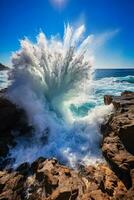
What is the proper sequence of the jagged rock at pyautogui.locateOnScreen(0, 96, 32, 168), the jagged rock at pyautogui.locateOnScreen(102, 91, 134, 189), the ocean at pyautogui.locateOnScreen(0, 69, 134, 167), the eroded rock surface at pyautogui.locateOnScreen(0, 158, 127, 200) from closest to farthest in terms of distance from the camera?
the eroded rock surface at pyautogui.locateOnScreen(0, 158, 127, 200) < the jagged rock at pyautogui.locateOnScreen(102, 91, 134, 189) < the ocean at pyautogui.locateOnScreen(0, 69, 134, 167) < the jagged rock at pyautogui.locateOnScreen(0, 96, 32, 168)

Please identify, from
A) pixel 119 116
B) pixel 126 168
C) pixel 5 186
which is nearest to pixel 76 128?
pixel 119 116

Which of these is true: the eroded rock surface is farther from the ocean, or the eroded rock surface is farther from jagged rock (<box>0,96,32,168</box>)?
jagged rock (<box>0,96,32,168</box>)

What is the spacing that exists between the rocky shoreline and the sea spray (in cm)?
73

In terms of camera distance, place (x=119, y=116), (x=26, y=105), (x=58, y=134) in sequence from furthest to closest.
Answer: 1. (x=26, y=105)
2. (x=58, y=134)
3. (x=119, y=116)

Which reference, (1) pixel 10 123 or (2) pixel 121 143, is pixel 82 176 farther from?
(1) pixel 10 123

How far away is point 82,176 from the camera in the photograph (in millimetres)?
6781

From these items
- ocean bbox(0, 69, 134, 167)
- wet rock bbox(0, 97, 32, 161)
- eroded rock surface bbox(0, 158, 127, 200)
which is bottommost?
eroded rock surface bbox(0, 158, 127, 200)

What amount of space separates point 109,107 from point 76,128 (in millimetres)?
2478

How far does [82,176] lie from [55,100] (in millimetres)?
7414

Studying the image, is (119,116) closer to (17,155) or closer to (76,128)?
(76,128)

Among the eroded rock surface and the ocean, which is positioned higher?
the ocean

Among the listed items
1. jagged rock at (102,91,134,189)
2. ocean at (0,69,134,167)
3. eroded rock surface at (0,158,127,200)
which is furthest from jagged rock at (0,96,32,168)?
jagged rock at (102,91,134,189)

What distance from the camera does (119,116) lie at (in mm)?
9078

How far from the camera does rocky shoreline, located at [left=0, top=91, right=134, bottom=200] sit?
5.66 meters
